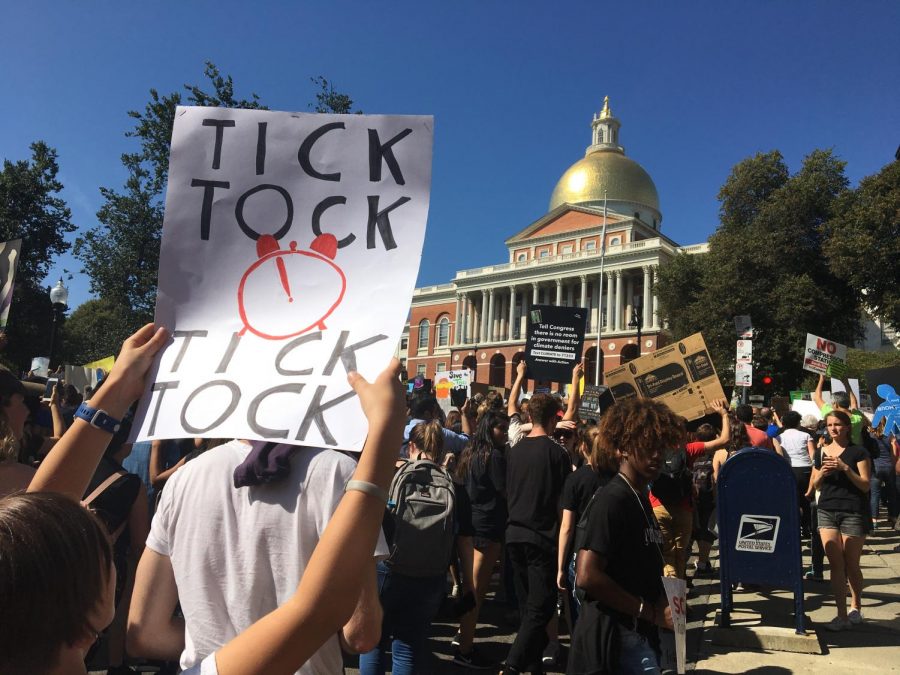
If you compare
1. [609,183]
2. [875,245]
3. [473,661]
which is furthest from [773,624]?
[609,183]

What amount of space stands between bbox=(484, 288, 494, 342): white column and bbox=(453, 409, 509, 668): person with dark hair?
6223cm

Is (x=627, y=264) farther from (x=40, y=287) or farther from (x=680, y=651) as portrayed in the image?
(x=680, y=651)

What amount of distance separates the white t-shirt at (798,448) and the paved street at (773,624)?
1515mm

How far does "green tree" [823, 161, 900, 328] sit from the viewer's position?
2577 cm

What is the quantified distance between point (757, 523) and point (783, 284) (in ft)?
96.6

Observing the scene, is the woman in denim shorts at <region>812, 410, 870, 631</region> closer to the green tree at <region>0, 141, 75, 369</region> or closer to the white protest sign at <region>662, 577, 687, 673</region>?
the white protest sign at <region>662, 577, 687, 673</region>

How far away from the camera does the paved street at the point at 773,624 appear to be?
5.25 meters

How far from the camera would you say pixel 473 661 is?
526 cm

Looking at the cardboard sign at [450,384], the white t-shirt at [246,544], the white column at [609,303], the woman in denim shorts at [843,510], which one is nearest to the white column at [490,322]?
the white column at [609,303]

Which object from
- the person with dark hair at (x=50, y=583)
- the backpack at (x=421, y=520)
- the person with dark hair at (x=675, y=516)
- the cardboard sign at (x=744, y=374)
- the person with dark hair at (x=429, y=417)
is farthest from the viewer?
the cardboard sign at (x=744, y=374)

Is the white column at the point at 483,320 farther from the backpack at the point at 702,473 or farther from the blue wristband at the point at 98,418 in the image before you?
the blue wristband at the point at 98,418

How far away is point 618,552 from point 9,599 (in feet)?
7.86

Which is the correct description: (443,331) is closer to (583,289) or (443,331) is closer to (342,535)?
(583,289)

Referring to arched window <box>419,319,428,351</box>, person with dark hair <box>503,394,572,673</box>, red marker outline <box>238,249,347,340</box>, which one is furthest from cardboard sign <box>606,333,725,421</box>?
arched window <box>419,319,428,351</box>
